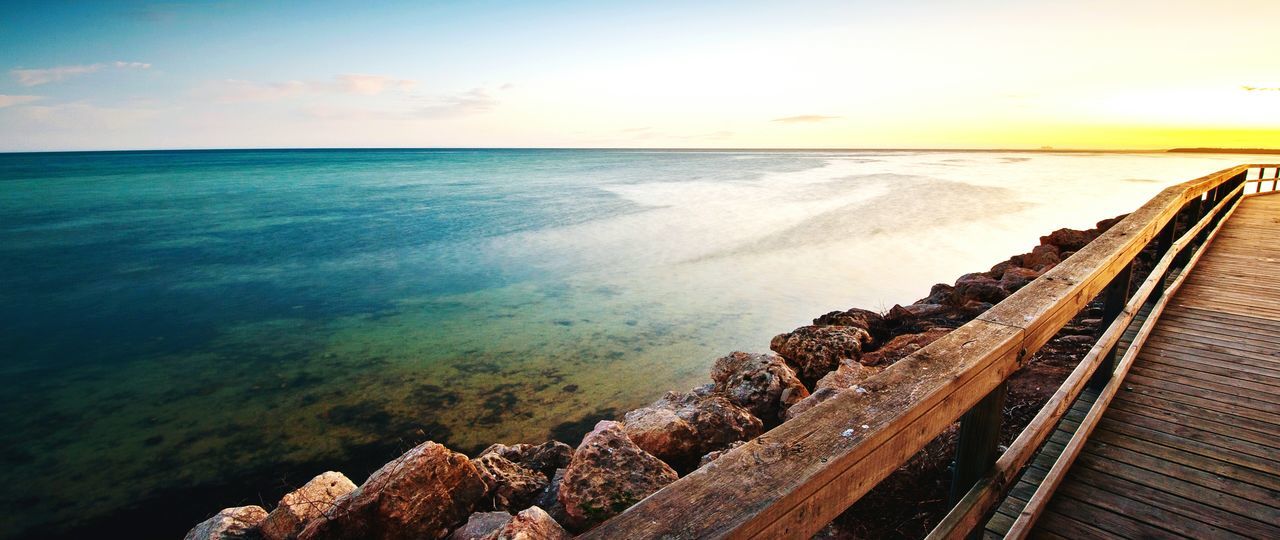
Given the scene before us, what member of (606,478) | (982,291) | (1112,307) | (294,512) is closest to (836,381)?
(1112,307)

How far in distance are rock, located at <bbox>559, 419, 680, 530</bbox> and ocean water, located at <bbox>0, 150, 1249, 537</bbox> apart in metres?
3.07

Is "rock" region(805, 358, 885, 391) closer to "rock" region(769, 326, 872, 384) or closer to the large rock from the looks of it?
the large rock

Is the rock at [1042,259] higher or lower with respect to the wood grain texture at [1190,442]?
lower

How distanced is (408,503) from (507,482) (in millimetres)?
812

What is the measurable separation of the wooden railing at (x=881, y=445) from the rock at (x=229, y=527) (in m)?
3.60

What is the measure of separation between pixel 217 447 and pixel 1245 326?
1007 centimetres

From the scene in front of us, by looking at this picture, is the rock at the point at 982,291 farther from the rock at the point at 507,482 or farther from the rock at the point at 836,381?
the rock at the point at 507,482

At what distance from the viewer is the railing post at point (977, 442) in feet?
5.75

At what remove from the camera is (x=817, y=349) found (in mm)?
6090

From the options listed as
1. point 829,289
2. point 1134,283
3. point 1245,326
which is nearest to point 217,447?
point 1245,326

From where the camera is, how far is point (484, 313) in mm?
11867

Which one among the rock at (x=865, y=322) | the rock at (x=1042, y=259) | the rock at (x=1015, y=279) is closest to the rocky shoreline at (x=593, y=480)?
the rock at (x=865, y=322)

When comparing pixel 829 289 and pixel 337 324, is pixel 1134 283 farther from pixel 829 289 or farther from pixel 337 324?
pixel 337 324

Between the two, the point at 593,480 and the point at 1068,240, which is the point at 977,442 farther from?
the point at 1068,240
